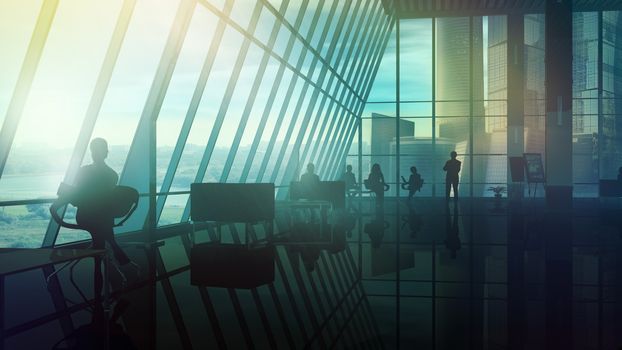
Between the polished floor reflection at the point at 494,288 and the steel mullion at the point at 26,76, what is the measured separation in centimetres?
354

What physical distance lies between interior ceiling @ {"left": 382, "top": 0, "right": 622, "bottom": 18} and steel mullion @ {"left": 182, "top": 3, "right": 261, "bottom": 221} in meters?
9.83

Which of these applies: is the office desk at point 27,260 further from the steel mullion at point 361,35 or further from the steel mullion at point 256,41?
the steel mullion at point 361,35

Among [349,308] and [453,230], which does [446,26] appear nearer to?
[453,230]

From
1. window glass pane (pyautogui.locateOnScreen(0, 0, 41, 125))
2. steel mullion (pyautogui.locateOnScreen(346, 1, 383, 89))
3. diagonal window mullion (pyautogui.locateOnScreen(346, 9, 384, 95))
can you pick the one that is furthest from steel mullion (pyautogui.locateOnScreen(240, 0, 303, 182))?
window glass pane (pyautogui.locateOnScreen(0, 0, 41, 125))

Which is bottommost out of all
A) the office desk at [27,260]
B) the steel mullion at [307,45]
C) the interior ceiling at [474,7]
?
the office desk at [27,260]

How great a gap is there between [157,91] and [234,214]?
1949mm

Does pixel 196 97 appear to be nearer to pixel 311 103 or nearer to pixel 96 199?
pixel 96 199

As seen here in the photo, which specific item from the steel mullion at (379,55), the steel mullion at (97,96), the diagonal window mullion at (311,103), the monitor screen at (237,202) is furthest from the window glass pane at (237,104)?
the steel mullion at (379,55)

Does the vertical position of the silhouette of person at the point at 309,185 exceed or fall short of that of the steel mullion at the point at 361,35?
it falls short

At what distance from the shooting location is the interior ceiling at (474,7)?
69.7ft

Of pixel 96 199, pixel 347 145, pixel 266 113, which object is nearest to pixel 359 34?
pixel 266 113

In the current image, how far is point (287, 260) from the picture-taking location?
7.29 meters

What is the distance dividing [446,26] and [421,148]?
14.9ft

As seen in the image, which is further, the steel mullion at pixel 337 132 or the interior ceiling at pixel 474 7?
the steel mullion at pixel 337 132
